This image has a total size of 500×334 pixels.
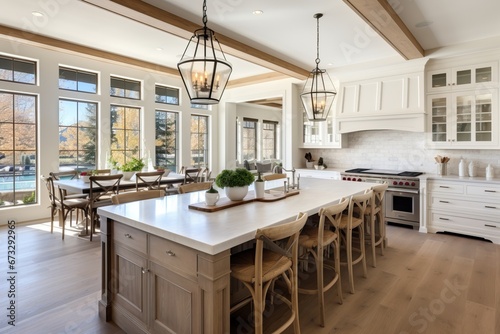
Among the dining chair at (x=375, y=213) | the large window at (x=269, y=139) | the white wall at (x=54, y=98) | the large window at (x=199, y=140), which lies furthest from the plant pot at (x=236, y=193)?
the large window at (x=269, y=139)

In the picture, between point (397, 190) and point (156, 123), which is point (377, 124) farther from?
point (156, 123)

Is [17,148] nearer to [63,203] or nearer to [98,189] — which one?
[63,203]

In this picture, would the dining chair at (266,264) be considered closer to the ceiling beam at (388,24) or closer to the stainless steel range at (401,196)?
the ceiling beam at (388,24)

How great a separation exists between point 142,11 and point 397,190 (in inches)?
176

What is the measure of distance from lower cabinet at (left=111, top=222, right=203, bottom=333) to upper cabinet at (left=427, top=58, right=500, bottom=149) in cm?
477

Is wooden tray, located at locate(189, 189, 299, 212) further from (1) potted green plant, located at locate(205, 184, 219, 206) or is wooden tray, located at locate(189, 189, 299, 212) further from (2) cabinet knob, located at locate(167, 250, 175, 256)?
(2) cabinet knob, located at locate(167, 250, 175, 256)

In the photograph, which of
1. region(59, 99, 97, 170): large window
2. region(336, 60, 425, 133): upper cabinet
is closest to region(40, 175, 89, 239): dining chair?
region(59, 99, 97, 170): large window

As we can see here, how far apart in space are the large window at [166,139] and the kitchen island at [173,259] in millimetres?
4443

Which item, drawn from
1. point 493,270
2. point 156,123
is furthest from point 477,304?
point 156,123

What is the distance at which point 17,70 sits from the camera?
495 cm

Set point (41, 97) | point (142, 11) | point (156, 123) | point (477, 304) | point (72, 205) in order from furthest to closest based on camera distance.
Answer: point (156, 123) → point (41, 97) → point (72, 205) → point (142, 11) → point (477, 304)

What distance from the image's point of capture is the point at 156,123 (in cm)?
684

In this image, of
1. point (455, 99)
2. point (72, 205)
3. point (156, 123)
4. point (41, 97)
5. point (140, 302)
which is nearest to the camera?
point (140, 302)

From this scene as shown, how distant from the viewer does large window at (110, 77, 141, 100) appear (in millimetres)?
6109
